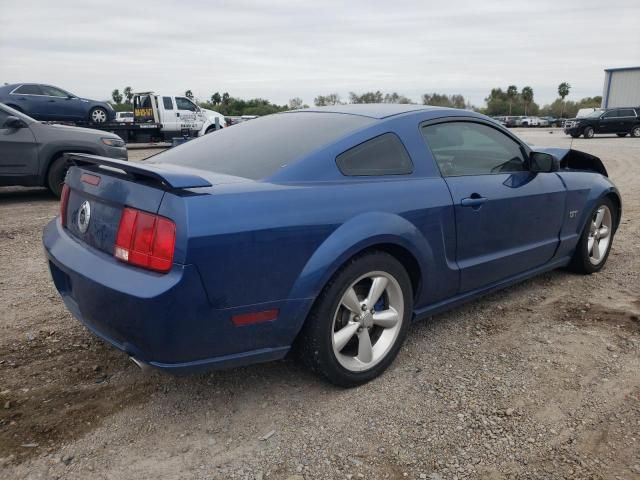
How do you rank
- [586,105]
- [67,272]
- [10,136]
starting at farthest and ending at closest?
[586,105], [10,136], [67,272]

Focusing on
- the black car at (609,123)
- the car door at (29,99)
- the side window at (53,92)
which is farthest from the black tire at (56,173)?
the black car at (609,123)

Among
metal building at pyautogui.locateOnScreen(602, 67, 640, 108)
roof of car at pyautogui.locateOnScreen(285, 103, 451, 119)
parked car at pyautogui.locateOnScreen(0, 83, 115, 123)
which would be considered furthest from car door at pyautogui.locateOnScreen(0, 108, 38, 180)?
metal building at pyautogui.locateOnScreen(602, 67, 640, 108)

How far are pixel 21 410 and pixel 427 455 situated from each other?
188 centimetres

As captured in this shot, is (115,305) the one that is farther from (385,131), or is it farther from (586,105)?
(586,105)

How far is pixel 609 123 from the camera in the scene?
89.7 feet

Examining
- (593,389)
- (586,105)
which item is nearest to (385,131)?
(593,389)

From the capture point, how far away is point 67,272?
2471mm

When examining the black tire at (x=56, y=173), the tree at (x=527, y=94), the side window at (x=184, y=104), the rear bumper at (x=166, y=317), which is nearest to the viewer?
the rear bumper at (x=166, y=317)

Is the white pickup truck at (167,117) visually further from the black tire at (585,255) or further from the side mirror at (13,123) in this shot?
the black tire at (585,255)

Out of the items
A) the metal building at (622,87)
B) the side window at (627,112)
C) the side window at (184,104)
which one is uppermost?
the metal building at (622,87)

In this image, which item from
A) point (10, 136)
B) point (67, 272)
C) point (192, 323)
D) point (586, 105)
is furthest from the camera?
point (586, 105)

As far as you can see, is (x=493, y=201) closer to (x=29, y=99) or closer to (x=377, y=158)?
(x=377, y=158)

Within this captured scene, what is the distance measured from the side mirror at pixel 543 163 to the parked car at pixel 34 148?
658 cm

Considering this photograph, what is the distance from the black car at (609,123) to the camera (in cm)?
2708
